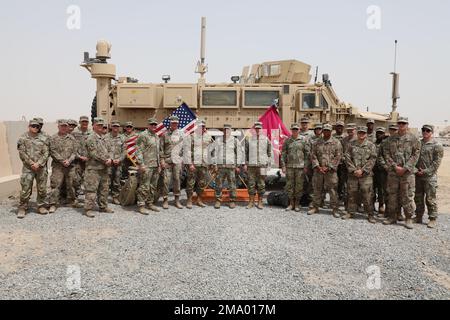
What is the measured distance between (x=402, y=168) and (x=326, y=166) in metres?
1.36

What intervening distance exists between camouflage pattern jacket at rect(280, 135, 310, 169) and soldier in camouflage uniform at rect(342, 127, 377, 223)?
0.87 meters

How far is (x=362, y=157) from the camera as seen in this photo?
682cm

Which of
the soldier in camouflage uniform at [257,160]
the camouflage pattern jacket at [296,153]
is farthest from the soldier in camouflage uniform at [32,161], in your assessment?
the camouflage pattern jacket at [296,153]

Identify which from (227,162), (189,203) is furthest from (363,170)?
(189,203)

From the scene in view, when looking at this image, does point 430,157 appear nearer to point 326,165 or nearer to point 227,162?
point 326,165

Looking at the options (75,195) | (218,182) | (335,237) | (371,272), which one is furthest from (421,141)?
(75,195)

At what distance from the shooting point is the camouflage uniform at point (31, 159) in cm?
661

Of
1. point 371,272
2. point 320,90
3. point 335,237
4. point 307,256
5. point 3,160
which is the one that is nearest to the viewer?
point 371,272

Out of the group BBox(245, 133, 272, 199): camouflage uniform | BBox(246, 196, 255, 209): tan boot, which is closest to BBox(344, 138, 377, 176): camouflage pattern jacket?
BBox(245, 133, 272, 199): camouflage uniform

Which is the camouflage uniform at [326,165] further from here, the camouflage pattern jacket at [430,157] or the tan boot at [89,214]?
the tan boot at [89,214]

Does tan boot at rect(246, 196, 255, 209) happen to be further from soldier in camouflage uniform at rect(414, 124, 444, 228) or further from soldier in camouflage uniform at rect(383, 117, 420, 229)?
soldier in camouflage uniform at rect(414, 124, 444, 228)

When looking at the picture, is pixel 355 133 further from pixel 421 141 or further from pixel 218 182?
pixel 218 182
